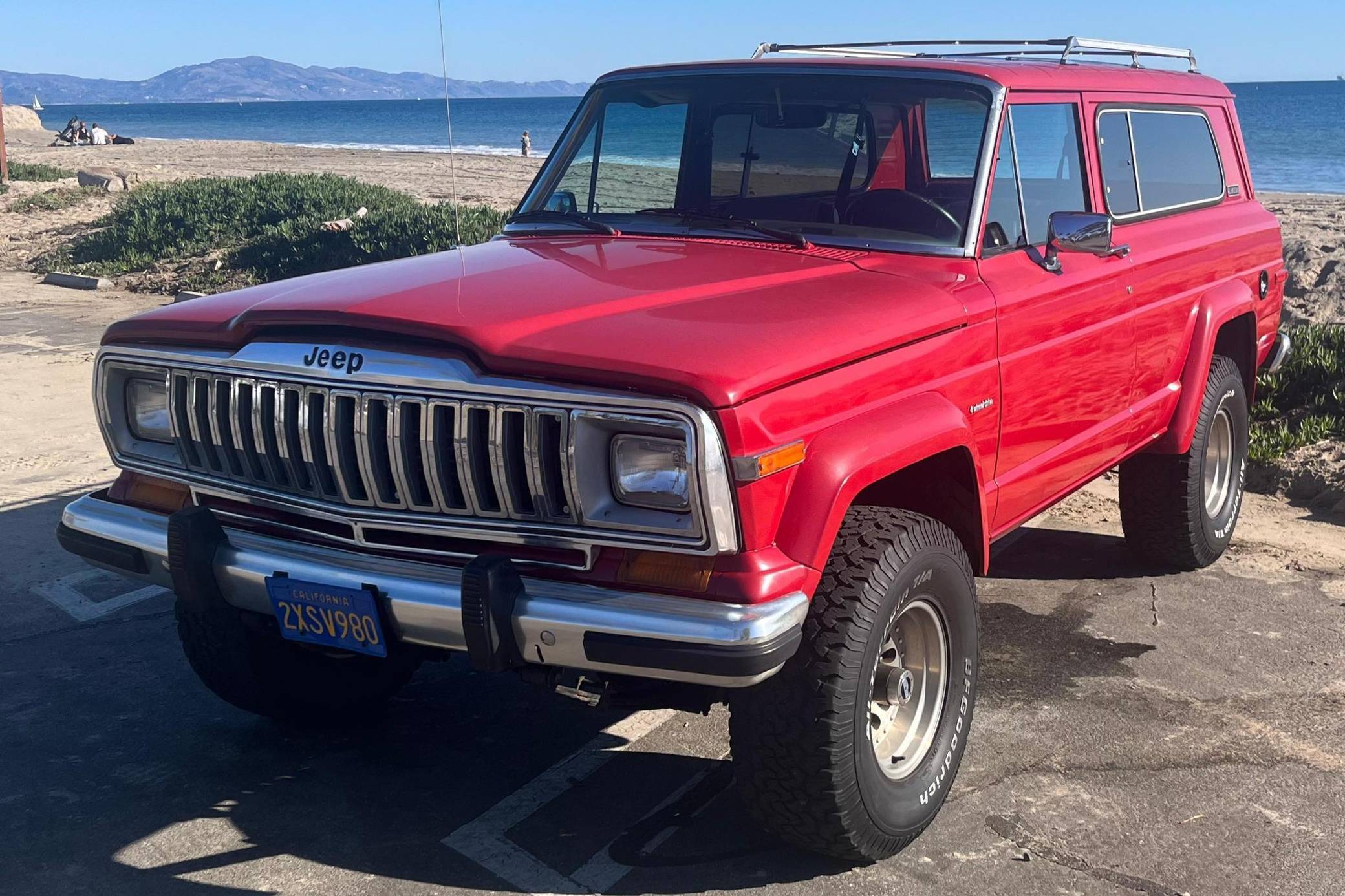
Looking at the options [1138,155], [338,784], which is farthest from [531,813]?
[1138,155]

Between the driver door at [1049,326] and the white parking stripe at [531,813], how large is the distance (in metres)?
1.34

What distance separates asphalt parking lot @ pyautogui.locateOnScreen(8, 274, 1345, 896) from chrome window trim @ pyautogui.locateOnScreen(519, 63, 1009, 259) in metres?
1.54

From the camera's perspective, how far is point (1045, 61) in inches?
192

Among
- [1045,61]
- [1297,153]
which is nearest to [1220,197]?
[1045,61]

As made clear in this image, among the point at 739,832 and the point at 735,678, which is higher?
the point at 735,678

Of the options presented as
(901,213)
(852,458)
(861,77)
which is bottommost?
(852,458)

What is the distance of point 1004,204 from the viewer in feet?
13.5

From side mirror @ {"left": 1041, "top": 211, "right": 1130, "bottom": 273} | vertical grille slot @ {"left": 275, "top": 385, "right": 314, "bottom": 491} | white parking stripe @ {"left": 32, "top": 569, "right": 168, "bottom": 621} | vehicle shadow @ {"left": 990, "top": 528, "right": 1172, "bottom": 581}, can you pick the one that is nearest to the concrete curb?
white parking stripe @ {"left": 32, "top": 569, "right": 168, "bottom": 621}

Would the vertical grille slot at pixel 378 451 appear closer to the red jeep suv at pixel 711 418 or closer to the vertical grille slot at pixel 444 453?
the red jeep suv at pixel 711 418

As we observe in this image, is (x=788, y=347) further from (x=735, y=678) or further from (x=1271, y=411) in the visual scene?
(x=1271, y=411)

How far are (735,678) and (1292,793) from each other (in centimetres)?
194

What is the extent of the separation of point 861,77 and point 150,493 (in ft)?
8.45

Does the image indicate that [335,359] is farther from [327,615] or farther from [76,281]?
[76,281]

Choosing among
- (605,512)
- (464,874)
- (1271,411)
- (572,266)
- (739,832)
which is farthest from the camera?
(1271,411)
